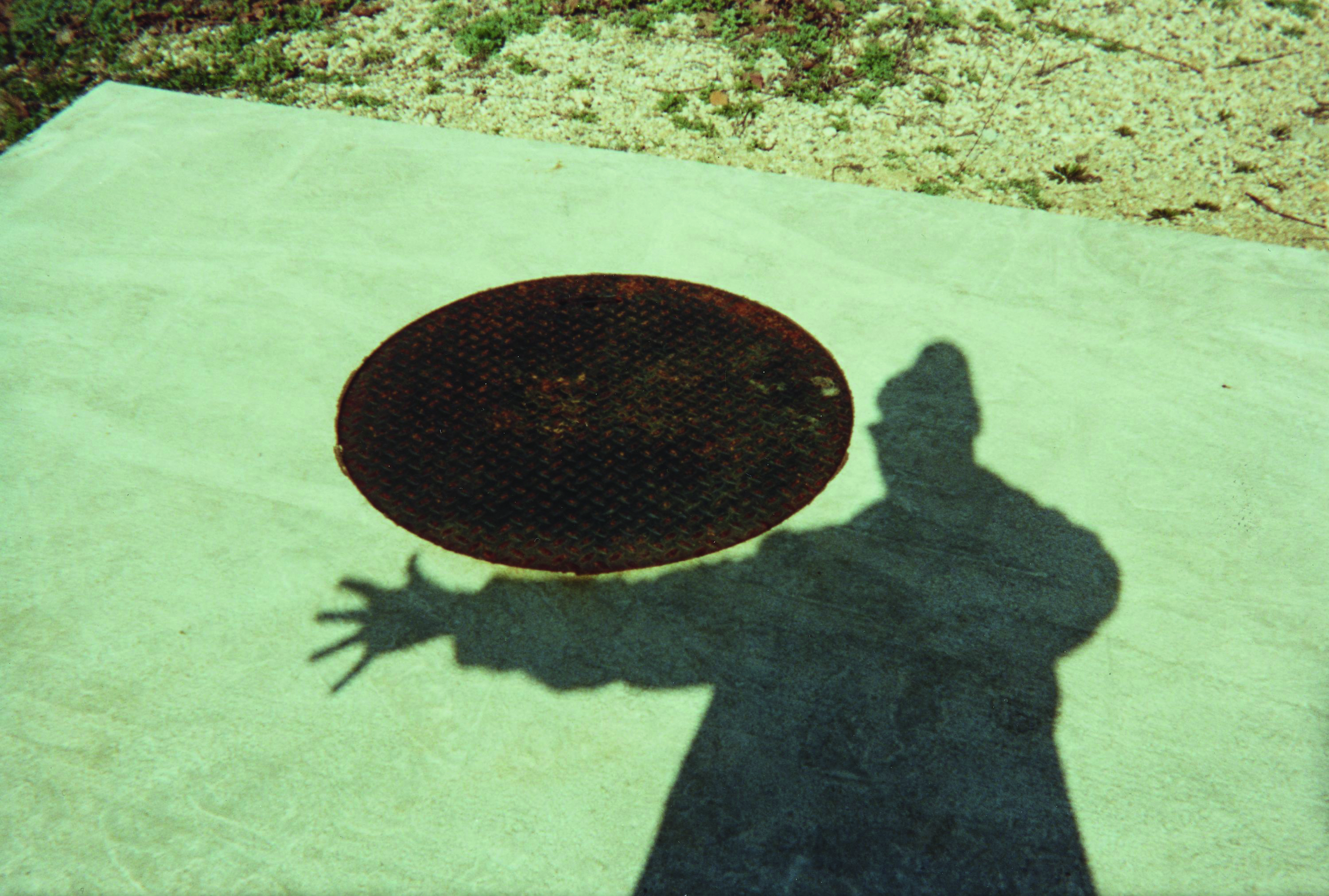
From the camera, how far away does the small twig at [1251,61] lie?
492 cm

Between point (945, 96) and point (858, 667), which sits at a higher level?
point (945, 96)

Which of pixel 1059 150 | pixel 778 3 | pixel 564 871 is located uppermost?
pixel 778 3

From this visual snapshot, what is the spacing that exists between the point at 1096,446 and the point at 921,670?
108 cm

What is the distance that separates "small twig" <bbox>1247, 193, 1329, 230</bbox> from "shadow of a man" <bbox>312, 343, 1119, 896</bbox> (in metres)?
2.39

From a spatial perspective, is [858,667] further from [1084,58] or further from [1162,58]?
[1162,58]

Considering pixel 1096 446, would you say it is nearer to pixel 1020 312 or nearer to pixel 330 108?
pixel 1020 312

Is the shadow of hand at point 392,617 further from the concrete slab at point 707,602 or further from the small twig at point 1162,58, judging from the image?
the small twig at point 1162,58

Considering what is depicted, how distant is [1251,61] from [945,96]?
1.78 metres

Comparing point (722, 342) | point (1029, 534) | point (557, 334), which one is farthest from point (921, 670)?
point (557, 334)

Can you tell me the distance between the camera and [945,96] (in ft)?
15.5

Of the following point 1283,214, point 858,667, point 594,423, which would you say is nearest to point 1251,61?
point 1283,214

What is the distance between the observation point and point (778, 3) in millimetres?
5387

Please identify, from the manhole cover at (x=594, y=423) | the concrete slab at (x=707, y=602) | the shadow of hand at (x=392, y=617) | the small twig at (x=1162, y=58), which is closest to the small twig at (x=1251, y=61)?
the small twig at (x=1162, y=58)

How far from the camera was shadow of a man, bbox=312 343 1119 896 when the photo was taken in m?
1.85
